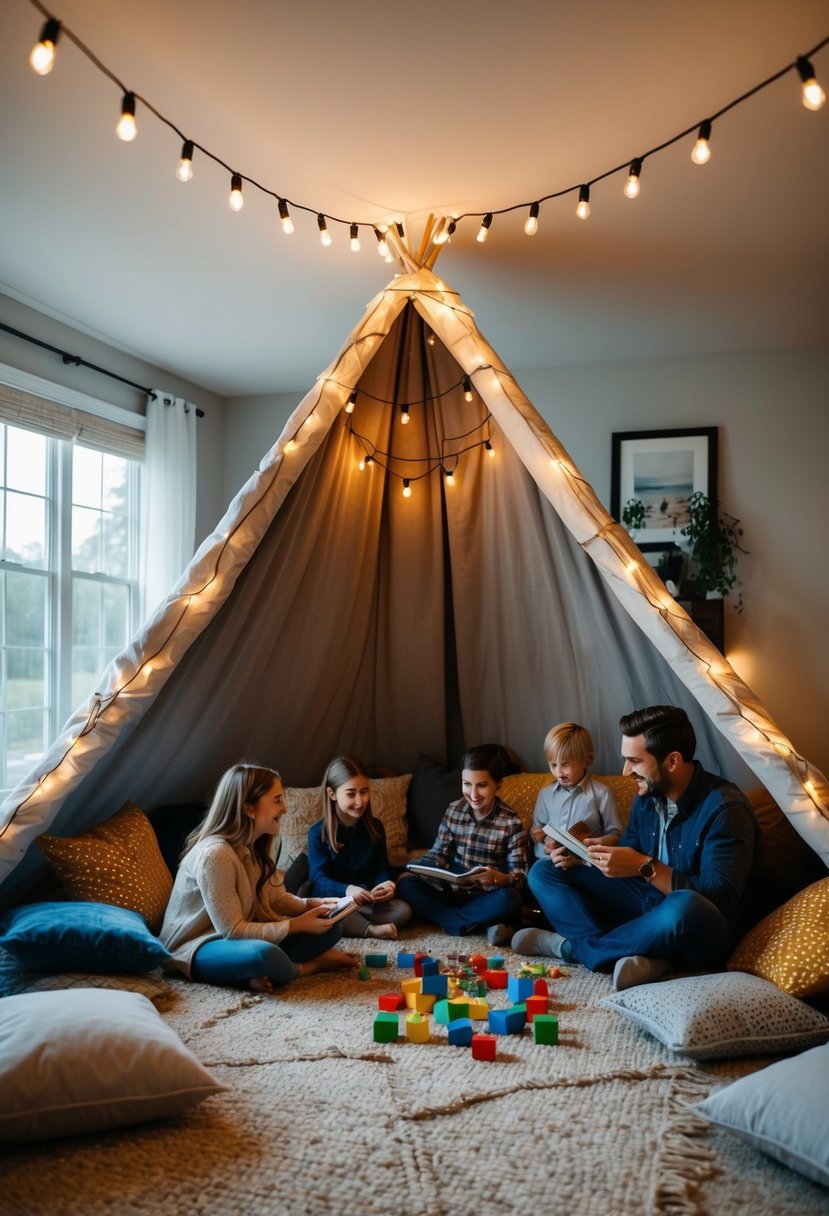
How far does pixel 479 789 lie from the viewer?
348 centimetres

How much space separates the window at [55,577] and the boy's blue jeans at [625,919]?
2364mm

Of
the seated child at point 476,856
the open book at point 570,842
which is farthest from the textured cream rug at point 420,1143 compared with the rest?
the seated child at point 476,856

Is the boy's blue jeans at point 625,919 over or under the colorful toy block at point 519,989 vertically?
over

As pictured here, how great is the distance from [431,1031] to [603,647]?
1745 millimetres

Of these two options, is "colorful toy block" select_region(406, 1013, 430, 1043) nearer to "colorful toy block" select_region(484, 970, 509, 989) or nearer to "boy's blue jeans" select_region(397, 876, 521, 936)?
"colorful toy block" select_region(484, 970, 509, 989)

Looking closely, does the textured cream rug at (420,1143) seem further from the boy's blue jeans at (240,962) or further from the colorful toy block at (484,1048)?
the boy's blue jeans at (240,962)

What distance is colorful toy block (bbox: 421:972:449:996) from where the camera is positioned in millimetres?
2684

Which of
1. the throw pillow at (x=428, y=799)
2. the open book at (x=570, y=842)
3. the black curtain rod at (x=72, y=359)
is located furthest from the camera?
the black curtain rod at (x=72, y=359)

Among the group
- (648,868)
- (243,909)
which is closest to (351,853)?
(243,909)

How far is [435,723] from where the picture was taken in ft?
14.0

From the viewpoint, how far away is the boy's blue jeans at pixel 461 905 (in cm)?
330

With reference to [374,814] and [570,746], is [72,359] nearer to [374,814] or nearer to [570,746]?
[374,814]

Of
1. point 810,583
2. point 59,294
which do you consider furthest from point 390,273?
point 810,583

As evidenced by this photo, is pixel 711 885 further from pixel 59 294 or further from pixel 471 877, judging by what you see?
pixel 59 294
